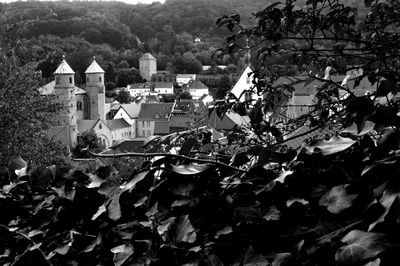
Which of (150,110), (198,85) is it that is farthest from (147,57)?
(150,110)

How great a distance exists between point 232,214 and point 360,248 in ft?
1.38

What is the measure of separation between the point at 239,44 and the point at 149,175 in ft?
4.60

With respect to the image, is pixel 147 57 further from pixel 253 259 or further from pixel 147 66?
pixel 253 259

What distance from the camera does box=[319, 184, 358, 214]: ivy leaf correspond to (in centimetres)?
89

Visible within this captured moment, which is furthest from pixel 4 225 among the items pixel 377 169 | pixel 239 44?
pixel 239 44

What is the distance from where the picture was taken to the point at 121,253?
1.19 meters

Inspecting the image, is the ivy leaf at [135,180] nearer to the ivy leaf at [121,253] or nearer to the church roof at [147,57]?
the ivy leaf at [121,253]

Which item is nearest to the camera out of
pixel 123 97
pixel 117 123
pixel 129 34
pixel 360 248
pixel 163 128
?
pixel 360 248

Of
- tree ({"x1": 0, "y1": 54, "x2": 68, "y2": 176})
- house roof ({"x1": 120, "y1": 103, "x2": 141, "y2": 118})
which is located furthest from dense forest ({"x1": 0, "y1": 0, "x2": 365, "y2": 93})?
tree ({"x1": 0, "y1": 54, "x2": 68, "y2": 176})

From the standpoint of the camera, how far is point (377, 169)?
3.06 feet

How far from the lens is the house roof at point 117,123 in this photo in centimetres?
6162

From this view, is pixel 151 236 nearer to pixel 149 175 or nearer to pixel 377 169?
pixel 149 175

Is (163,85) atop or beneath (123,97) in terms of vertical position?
atop

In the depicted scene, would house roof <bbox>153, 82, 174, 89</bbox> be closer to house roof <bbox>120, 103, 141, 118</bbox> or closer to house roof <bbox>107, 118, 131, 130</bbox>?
house roof <bbox>120, 103, 141, 118</bbox>
